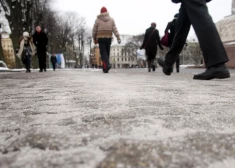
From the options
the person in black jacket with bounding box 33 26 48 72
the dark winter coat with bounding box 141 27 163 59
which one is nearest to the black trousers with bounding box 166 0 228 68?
the dark winter coat with bounding box 141 27 163 59

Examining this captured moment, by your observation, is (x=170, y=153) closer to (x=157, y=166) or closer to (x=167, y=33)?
(x=157, y=166)

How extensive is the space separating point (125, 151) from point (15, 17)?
78.8 ft

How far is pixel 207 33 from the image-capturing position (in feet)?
8.89

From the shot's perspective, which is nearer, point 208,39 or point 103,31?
point 208,39

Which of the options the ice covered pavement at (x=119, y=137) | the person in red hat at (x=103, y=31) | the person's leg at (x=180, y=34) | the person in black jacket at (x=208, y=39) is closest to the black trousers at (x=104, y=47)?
the person in red hat at (x=103, y=31)

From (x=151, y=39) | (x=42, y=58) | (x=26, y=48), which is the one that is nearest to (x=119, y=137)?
(x=151, y=39)

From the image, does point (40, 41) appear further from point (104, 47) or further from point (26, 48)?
point (104, 47)

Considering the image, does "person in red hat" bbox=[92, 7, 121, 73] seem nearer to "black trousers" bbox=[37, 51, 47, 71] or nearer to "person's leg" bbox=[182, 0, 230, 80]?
"black trousers" bbox=[37, 51, 47, 71]

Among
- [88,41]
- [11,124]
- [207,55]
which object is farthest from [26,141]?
[88,41]

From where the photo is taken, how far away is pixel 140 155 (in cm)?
80

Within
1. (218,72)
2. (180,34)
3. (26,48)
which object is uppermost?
(26,48)

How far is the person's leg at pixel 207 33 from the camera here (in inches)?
106

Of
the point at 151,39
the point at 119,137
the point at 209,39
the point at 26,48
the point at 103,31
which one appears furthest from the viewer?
the point at 26,48

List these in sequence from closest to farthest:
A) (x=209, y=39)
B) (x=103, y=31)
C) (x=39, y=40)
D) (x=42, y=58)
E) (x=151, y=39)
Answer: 1. (x=209, y=39)
2. (x=103, y=31)
3. (x=151, y=39)
4. (x=39, y=40)
5. (x=42, y=58)
